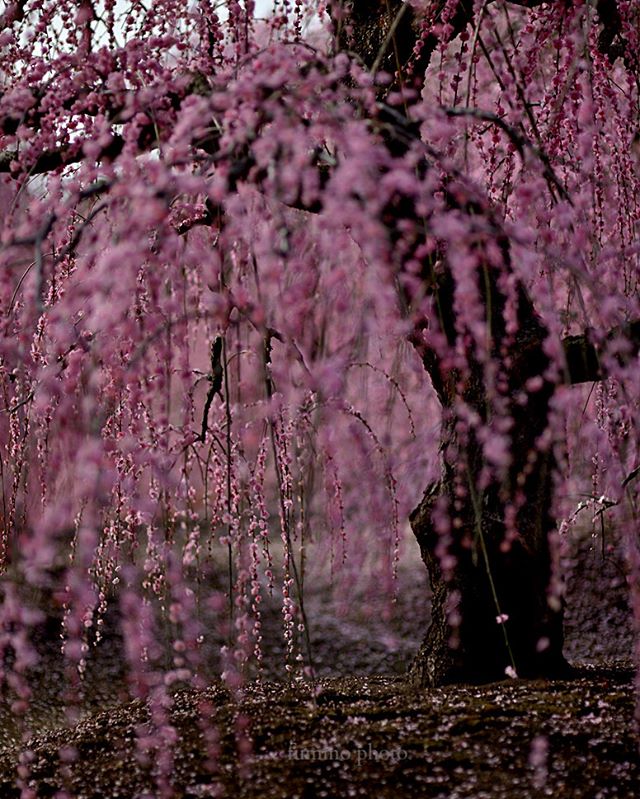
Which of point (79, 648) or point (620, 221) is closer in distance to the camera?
point (79, 648)

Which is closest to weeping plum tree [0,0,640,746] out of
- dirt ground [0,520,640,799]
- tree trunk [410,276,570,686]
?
tree trunk [410,276,570,686]

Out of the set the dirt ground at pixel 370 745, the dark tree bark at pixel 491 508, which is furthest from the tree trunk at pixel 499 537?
the dirt ground at pixel 370 745

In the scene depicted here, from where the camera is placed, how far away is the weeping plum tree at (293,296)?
5.65ft

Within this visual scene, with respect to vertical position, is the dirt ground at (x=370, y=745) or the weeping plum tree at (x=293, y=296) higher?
the weeping plum tree at (x=293, y=296)

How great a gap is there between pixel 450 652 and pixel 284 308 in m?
1.85

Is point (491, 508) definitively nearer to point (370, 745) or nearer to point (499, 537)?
point (499, 537)

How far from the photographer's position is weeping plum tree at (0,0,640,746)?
5.65ft

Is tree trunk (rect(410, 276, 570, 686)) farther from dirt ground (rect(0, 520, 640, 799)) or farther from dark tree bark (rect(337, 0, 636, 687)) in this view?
dirt ground (rect(0, 520, 640, 799))

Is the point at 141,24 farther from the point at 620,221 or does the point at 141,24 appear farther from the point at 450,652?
the point at 450,652

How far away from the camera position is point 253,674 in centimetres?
541

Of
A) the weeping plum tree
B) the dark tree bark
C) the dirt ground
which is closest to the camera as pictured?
the weeping plum tree

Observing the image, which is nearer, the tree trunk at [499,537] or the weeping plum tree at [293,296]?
the weeping plum tree at [293,296]

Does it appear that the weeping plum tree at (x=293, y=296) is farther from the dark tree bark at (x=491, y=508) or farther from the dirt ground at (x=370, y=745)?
the dirt ground at (x=370, y=745)

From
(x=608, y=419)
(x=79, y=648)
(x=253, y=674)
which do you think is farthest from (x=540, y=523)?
(x=253, y=674)
